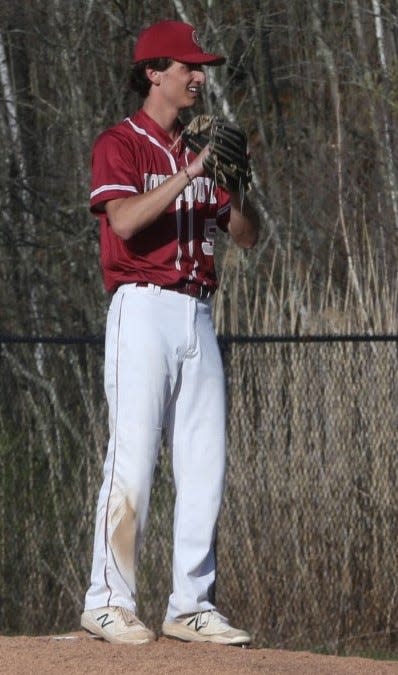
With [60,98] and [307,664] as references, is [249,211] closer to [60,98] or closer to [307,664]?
[307,664]

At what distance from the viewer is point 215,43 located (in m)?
10.2

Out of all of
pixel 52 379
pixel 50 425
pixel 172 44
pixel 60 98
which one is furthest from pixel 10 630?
pixel 60 98

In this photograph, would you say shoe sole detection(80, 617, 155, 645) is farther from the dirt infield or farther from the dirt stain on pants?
the dirt stain on pants

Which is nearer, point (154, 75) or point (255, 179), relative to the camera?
point (154, 75)

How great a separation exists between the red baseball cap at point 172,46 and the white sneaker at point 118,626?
1833 mm

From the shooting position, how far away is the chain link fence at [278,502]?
23.9ft

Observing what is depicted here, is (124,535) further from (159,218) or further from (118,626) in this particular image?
(159,218)

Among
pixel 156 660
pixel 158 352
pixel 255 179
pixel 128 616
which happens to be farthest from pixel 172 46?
pixel 255 179

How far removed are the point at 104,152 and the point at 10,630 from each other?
3181mm

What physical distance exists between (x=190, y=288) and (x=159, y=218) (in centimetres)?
27

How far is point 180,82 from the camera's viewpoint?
15.9 feet

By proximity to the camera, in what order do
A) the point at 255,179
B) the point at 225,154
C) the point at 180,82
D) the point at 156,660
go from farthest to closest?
the point at 255,179, the point at 180,82, the point at 225,154, the point at 156,660

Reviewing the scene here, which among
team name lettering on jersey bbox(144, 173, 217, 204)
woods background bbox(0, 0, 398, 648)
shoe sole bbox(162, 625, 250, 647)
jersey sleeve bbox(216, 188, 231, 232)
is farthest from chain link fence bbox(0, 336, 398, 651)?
shoe sole bbox(162, 625, 250, 647)

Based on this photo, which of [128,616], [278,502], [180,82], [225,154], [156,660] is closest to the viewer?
[156,660]
